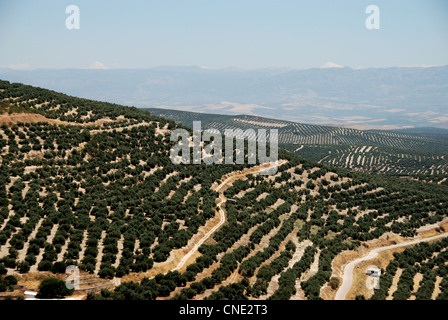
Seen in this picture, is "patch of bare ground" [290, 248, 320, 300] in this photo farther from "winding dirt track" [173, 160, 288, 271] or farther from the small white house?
"winding dirt track" [173, 160, 288, 271]

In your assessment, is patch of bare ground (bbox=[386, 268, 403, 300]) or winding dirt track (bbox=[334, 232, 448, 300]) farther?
patch of bare ground (bbox=[386, 268, 403, 300])

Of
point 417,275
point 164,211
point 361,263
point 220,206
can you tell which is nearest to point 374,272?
point 361,263

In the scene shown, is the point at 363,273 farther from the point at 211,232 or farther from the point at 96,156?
the point at 96,156

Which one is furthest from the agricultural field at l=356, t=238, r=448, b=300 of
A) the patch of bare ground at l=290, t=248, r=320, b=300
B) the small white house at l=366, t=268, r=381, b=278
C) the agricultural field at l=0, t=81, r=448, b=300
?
the patch of bare ground at l=290, t=248, r=320, b=300

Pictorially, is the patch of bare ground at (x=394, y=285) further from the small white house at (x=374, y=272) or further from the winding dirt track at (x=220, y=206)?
the winding dirt track at (x=220, y=206)

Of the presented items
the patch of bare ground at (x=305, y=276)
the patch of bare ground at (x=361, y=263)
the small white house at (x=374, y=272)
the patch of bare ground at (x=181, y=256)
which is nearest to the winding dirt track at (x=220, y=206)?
the patch of bare ground at (x=181, y=256)

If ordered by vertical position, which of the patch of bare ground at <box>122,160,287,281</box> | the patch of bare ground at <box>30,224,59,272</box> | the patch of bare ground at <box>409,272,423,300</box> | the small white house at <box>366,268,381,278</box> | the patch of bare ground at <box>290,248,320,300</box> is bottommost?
the patch of bare ground at <box>409,272,423,300</box>

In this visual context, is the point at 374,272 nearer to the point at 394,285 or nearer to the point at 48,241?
the point at 394,285

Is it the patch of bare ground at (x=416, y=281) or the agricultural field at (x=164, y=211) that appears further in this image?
the patch of bare ground at (x=416, y=281)

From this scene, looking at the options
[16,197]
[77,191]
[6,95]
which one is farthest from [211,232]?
[6,95]

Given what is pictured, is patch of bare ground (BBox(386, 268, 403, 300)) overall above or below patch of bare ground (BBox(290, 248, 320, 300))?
below
